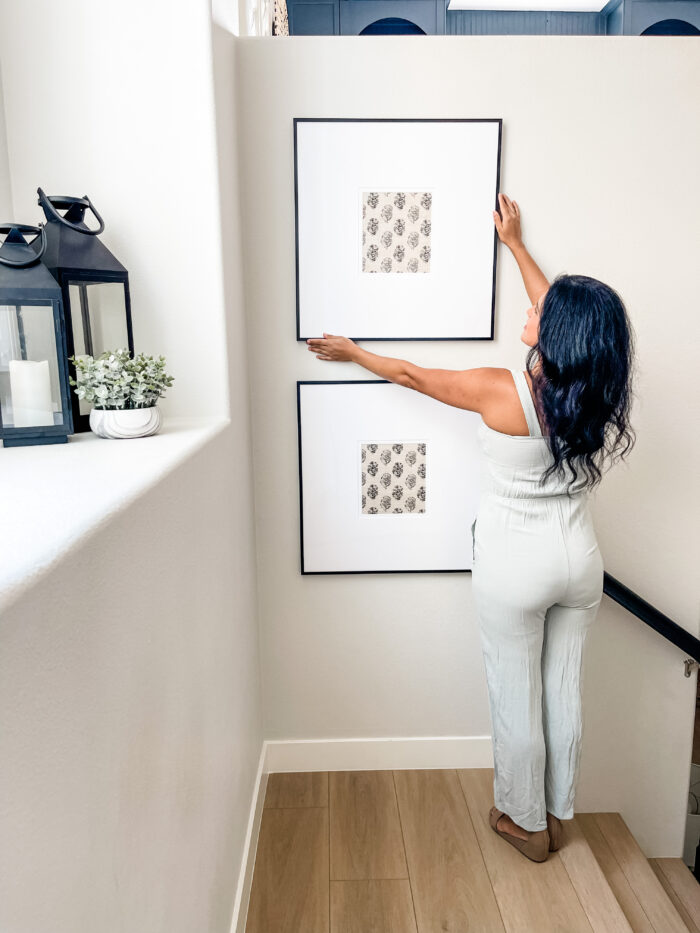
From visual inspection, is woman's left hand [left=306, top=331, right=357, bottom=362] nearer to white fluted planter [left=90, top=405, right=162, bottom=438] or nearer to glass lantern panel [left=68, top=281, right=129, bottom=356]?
glass lantern panel [left=68, top=281, right=129, bottom=356]

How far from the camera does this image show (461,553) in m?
2.26

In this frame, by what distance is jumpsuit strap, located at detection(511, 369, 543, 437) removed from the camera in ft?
5.51

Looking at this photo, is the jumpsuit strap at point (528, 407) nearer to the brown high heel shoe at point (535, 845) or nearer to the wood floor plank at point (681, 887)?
the brown high heel shoe at point (535, 845)

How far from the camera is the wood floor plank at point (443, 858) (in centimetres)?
176

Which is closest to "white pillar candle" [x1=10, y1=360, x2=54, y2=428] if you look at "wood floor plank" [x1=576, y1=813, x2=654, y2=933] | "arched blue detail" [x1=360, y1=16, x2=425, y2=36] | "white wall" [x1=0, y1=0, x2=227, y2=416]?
"white wall" [x1=0, y1=0, x2=227, y2=416]

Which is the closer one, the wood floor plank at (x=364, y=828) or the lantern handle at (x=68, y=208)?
the lantern handle at (x=68, y=208)

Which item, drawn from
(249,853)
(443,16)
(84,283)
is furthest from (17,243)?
(443,16)

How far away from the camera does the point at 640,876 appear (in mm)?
2080

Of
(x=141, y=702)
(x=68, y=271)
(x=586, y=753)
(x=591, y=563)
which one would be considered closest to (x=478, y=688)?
(x=586, y=753)

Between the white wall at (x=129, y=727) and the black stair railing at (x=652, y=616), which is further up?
the white wall at (x=129, y=727)

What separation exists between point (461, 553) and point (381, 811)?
33.3 inches

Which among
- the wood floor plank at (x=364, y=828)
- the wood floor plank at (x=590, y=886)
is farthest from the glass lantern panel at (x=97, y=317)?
the wood floor plank at (x=590, y=886)

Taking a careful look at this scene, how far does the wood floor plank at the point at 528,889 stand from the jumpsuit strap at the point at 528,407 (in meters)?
1.22

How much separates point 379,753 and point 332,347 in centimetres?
139
